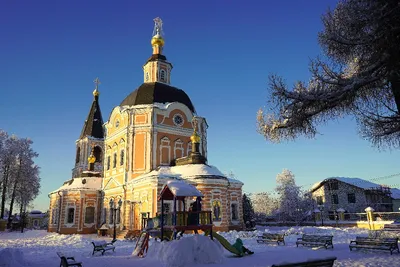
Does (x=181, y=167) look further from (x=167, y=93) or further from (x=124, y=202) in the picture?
(x=167, y=93)

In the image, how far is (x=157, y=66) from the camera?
1304 inches

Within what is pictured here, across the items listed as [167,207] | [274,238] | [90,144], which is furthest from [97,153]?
[274,238]

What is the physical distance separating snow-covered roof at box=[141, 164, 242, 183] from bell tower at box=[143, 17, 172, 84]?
11.2 metres

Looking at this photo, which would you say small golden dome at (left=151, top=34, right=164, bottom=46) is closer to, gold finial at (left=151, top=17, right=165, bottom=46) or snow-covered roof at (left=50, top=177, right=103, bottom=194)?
gold finial at (left=151, top=17, right=165, bottom=46)

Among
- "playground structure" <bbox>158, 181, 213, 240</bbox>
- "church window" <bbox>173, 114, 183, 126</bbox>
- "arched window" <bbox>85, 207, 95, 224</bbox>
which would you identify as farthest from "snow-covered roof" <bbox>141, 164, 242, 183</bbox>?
"playground structure" <bbox>158, 181, 213, 240</bbox>

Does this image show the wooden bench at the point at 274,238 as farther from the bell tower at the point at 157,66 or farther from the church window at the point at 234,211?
the bell tower at the point at 157,66

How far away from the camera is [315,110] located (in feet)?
24.4

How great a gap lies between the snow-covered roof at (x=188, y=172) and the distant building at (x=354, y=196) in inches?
886

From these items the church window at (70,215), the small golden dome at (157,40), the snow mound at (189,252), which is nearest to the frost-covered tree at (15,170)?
the church window at (70,215)

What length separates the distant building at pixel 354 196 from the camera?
41.0 metres

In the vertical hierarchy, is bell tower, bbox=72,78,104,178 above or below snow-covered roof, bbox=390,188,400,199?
above

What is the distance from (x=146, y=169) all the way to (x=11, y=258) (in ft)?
55.5

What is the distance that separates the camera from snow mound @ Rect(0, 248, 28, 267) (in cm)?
966

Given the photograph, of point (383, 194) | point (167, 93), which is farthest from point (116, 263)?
point (383, 194)
